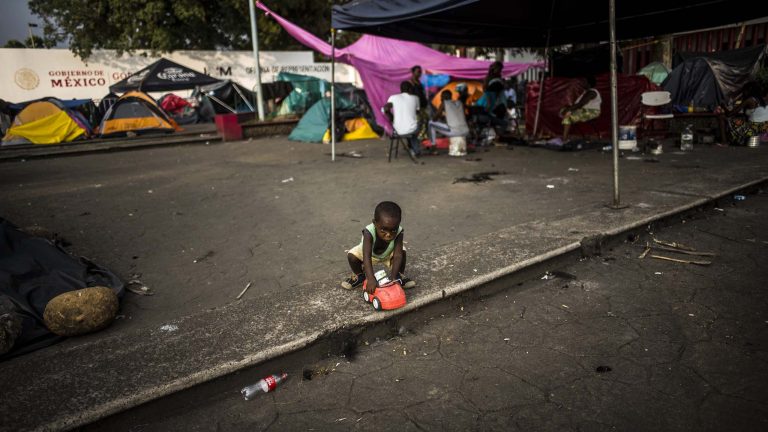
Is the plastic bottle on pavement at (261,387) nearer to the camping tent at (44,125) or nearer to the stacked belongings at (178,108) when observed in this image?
the camping tent at (44,125)

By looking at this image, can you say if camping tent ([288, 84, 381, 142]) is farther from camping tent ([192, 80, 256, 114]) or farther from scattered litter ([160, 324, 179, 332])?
scattered litter ([160, 324, 179, 332])

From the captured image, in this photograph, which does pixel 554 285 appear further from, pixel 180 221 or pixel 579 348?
pixel 180 221

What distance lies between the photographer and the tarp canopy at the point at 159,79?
1759 cm

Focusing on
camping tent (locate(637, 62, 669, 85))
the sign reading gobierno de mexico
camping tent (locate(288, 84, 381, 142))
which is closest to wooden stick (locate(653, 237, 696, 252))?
camping tent (locate(288, 84, 381, 142))

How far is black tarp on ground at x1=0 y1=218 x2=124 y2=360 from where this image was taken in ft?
9.18

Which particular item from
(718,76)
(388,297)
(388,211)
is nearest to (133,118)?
(388,211)

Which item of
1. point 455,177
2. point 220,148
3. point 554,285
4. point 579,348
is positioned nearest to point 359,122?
point 220,148

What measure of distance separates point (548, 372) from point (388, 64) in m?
12.3

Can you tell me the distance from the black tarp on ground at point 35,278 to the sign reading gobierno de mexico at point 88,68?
26371 mm

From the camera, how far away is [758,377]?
7.48ft

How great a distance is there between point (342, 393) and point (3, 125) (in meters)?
18.5

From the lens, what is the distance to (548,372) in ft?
7.95

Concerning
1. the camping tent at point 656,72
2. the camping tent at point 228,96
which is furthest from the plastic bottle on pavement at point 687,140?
the camping tent at point 228,96

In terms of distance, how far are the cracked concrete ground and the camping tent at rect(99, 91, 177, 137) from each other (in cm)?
1657
